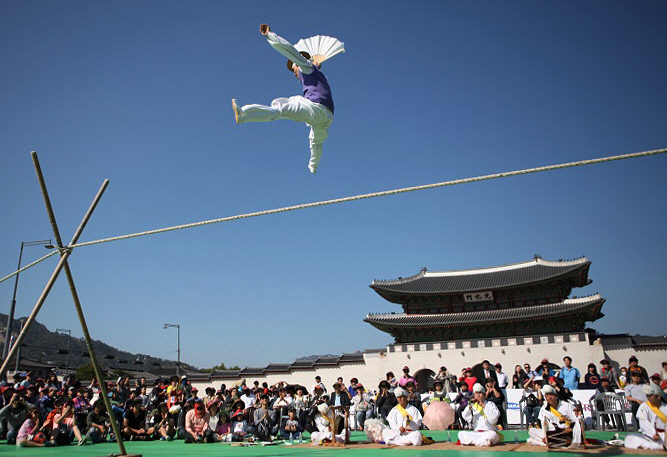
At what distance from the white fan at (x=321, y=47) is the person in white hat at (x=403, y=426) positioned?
175 inches

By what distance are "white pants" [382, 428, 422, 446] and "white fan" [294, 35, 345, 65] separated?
14.7ft

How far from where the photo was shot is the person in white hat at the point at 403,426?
5.93 m

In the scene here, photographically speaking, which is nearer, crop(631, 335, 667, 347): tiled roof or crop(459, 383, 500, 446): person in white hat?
crop(459, 383, 500, 446): person in white hat

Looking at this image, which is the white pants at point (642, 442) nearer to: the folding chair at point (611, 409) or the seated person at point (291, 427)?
the folding chair at point (611, 409)

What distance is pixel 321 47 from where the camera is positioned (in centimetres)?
441

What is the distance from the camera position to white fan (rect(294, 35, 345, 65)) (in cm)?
439

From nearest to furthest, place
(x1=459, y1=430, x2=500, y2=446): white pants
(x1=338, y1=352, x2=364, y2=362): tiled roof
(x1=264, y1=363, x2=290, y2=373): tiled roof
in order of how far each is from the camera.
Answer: (x1=459, y1=430, x2=500, y2=446): white pants < (x1=338, y1=352, x2=364, y2=362): tiled roof < (x1=264, y1=363, x2=290, y2=373): tiled roof

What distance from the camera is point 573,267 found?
22.1 m

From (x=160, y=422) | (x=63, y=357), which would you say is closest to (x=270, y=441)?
(x=160, y=422)

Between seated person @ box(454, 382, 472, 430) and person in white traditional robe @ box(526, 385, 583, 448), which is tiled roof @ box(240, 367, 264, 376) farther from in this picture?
person in white traditional robe @ box(526, 385, 583, 448)

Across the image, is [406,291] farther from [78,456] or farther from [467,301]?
[78,456]

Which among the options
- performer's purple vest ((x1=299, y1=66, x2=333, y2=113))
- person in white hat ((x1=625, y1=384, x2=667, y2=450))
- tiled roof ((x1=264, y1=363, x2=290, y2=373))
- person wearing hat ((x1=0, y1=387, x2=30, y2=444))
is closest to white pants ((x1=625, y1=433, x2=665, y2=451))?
person in white hat ((x1=625, y1=384, x2=667, y2=450))

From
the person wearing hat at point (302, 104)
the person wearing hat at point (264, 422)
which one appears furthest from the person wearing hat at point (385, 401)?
the person wearing hat at point (302, 104)

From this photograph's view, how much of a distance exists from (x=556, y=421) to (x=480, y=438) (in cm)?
89
